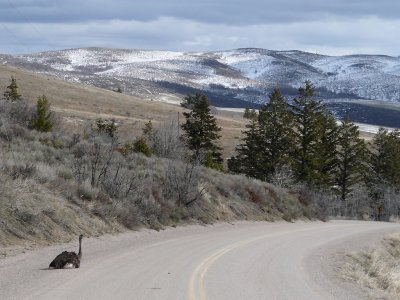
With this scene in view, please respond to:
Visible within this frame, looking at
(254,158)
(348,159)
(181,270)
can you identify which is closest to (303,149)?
(254,158)

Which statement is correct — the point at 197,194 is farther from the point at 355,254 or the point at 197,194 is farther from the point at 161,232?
the point at 355,254

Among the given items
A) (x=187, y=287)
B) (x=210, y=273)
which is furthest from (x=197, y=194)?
(x=187, y=287)

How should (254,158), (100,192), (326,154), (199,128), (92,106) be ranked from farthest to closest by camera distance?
(92,106), (326,154), (254,158), (199,128), (100,192)

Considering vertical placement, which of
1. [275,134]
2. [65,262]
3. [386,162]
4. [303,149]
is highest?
[65,262]

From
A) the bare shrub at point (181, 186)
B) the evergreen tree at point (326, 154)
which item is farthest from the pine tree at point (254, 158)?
the bare shrub at point (181, 186)

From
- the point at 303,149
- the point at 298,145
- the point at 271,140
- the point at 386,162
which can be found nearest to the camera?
the point at 271,140

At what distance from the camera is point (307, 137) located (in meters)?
59.3

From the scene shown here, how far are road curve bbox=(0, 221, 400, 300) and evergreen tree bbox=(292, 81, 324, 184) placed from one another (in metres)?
35.1

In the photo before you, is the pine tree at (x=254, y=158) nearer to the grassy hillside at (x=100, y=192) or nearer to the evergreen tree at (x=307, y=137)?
the evergreen tree at (x=307, y=137)

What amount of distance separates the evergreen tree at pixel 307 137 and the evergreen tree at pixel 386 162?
10.4 metres

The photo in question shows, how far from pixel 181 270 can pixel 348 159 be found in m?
51.9

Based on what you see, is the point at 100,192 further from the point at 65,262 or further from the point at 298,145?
the point at 298,145

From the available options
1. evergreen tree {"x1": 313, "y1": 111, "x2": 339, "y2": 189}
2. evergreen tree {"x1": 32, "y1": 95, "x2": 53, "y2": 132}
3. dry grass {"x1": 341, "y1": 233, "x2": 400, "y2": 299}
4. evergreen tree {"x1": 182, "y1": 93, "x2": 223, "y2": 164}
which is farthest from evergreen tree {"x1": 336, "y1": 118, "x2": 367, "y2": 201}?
dry grass {"x1": 341, "y1": 233, "x2": 400, "y2": 299}

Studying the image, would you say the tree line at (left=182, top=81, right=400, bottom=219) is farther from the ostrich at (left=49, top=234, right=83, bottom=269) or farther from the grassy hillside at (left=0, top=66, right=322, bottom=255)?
the ostrich at (left=49, top=234, right=83, bottom=269)
